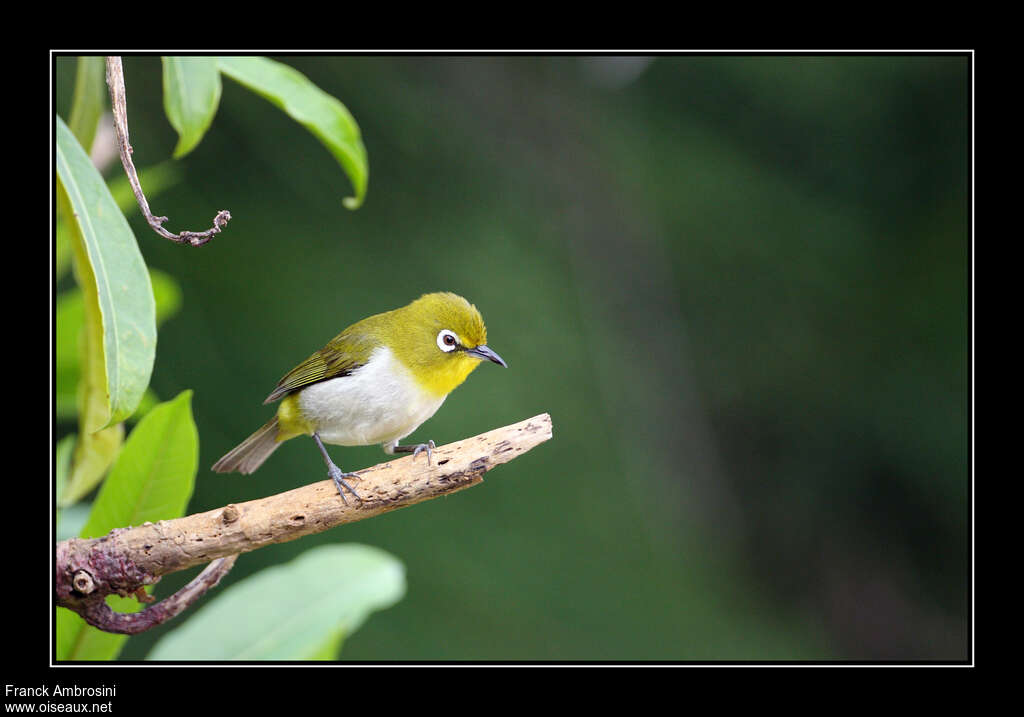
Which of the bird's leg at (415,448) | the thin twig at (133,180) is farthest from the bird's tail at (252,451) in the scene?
the thin twig at (133,180)

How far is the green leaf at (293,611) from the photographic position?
1689 mm

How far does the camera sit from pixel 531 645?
308 centimetres

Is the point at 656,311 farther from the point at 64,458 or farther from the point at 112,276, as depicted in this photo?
the point at 112,276

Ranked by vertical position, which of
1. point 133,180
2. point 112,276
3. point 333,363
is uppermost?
point 133,180

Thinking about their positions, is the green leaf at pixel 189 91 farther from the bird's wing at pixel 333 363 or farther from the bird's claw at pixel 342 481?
the bird's claw at pixel 342 481

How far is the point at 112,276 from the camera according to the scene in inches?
49.8

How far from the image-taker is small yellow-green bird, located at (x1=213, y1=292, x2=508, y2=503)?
1509 mm

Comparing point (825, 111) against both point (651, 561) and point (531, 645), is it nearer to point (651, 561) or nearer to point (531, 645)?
point (651, 561)

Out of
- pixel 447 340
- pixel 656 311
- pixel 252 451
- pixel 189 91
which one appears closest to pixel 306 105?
pixel 189 91

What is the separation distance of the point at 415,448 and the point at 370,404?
0.13 meters

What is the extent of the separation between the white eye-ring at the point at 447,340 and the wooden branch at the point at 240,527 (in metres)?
0.24

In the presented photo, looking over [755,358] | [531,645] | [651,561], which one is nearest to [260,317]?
[531,645]
